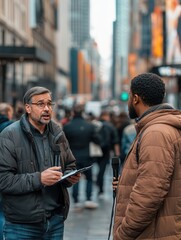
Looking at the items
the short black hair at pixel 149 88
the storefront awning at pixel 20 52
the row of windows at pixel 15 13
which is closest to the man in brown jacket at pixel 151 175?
Result: the short black hair at pixel 149 88

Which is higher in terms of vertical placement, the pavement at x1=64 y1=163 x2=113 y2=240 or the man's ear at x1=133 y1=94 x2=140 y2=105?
the man's ear at x1=133 y1=94 x2=140 y2=105

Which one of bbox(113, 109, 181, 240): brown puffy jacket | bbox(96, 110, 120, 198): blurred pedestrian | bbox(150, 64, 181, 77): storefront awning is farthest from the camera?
bbox(150, 64, 181, 77): storefront awning

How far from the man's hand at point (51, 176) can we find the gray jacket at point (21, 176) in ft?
0.13

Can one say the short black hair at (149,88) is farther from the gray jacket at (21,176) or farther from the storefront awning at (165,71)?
the storefront awning at (165,71)

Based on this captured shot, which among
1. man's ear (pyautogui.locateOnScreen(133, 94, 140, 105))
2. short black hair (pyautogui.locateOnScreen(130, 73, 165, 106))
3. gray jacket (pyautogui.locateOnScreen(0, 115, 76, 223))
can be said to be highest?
short black hair (pyautogui.locateOnScreen(130, 73, 165, 106))

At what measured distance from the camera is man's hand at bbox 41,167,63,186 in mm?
5115

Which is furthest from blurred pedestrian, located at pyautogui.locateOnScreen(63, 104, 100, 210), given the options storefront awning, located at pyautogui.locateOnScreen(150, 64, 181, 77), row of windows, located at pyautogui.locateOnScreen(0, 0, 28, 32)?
row of windows, located at pyautogui.locateOnScreen(0, 0, 28, 32)

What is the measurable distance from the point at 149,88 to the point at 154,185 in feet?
1.93

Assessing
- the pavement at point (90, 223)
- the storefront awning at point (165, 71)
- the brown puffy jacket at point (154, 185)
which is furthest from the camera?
the storefront awning at point (165, 71)

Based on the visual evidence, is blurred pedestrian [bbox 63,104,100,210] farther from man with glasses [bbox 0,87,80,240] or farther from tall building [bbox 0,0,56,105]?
tall building [bbox 0,0,56,105]

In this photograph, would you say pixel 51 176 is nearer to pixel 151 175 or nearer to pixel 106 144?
pixel 151 175

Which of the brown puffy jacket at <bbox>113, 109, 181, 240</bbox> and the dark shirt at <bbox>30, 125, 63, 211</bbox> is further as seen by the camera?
the dark shirt at <bbox>30, 125, 63, 211</bbox>

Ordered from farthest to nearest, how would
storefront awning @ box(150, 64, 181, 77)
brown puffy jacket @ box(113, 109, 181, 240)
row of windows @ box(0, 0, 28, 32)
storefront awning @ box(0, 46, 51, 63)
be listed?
row of windows @ box(0, 0, 28, 32) → storefront awning @ box(150, 64, 181, 77) → storefront awning @ box(0, 46, 51, 63) → brown puffy jacket @ box(113, 109, 181, 240)

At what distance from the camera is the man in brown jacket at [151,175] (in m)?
3.96
